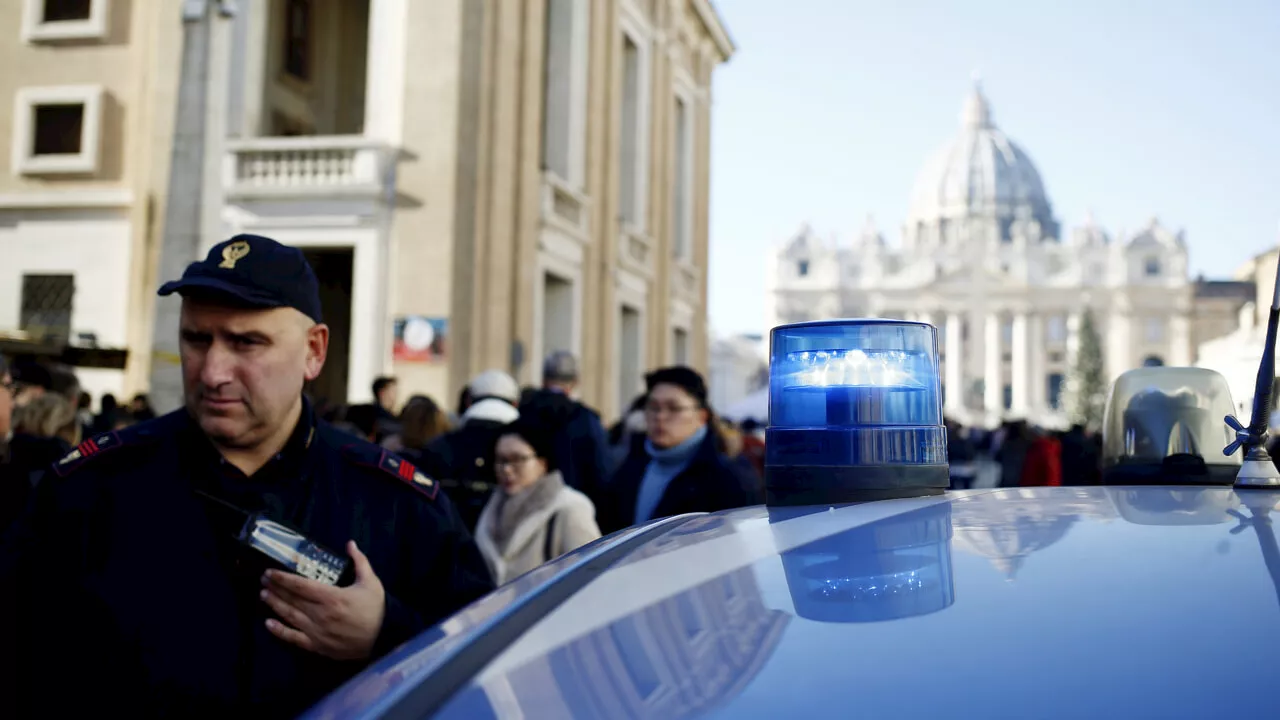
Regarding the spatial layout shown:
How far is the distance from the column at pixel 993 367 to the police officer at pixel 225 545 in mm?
117313

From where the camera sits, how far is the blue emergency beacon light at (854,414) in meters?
2.01

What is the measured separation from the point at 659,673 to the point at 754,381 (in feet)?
285

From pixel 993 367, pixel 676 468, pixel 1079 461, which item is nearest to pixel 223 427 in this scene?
pixel 676 468

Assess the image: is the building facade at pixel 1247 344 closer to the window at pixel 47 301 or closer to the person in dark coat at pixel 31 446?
the person in dark coat at pixel 31 446

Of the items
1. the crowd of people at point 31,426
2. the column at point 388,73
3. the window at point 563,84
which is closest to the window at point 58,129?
the column at point 388,73

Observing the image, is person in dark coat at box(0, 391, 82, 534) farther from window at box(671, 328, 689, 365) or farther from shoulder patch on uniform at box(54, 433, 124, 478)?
window at box(671, 328, 689, 365)

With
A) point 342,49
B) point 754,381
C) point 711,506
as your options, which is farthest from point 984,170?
point 711,506

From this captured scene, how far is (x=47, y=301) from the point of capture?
15180mm

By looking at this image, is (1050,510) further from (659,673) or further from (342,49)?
(342,49)

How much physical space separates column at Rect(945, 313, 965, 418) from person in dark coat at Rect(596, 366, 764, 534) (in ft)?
370

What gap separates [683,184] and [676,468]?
22.9m

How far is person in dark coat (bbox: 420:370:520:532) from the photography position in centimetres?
607

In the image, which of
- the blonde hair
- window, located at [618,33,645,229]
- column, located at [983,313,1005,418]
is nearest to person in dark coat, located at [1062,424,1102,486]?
the blonde hair

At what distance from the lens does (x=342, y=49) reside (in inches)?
766
